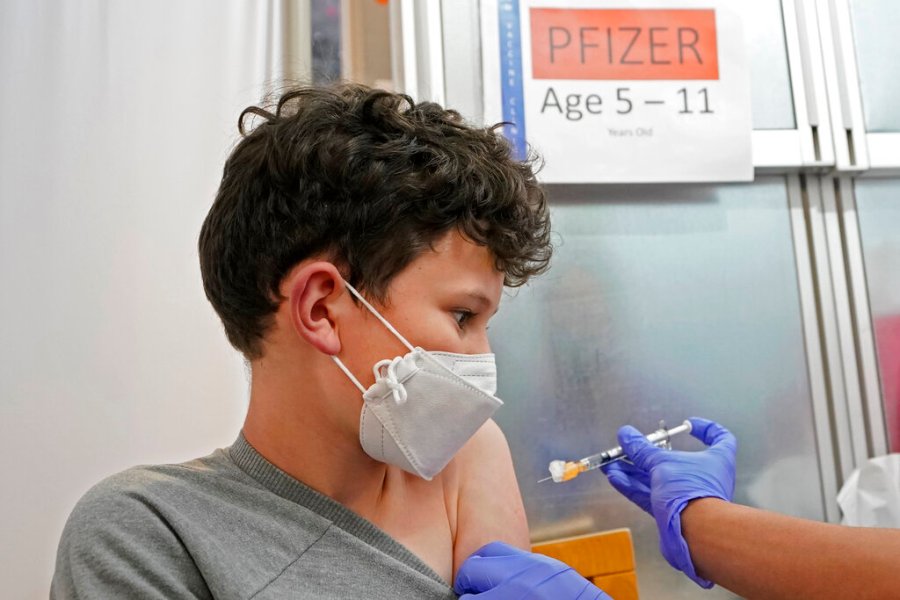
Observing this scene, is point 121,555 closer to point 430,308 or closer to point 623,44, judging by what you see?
point 430,308

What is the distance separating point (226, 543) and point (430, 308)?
37cm

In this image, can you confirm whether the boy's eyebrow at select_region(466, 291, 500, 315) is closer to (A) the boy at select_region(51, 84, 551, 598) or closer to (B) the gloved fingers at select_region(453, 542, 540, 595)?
(A) the boy at select_region(51, 84, 551, 598)

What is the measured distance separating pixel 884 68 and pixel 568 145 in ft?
2.85

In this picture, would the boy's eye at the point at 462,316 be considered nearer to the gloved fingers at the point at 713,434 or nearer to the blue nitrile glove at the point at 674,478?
the blue nitrile glove at the point at 674,478

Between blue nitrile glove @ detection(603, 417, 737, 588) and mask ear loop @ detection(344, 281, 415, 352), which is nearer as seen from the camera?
mask ear loop @ detection(344, 281, 415, 352)

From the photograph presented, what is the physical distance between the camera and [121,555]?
32.5 inches

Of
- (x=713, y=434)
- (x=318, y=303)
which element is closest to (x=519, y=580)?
A: (x=318, y=303)

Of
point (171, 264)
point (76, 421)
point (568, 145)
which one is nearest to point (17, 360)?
point (76, 421)

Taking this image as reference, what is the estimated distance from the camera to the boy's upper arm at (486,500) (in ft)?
3.71

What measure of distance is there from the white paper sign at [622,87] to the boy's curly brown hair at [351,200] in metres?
0.64

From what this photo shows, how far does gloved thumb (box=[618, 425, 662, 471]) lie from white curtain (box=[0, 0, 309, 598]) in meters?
0.74

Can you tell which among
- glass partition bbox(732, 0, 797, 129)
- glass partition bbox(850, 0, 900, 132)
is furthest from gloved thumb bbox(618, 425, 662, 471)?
glass partition bbox(850, 0, 900, 132)

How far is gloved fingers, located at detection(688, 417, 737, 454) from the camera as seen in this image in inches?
54.7

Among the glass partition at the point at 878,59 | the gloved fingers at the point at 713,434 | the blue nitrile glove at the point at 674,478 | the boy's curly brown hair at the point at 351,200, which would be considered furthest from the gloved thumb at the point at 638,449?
the glass partition at the point at 878,59
